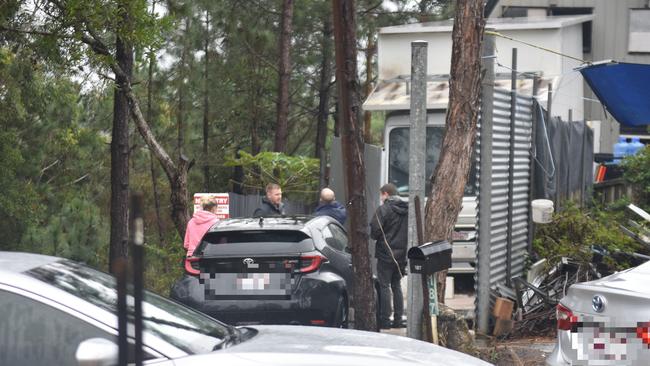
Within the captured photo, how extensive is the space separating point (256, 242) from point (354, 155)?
1393mm

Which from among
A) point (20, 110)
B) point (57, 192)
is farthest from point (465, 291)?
point (57, 192)

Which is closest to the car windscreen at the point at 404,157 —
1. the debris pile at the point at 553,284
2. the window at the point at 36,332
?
the debris pile at the point at 553,284

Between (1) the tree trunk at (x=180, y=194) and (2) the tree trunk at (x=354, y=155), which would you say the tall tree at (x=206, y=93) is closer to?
(1) the tree trunk at (x=180, y=194)

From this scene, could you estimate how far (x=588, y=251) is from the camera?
40.3 ft

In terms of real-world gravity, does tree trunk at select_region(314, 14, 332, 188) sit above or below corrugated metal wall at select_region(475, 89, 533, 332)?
above

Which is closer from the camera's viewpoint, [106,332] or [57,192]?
[106,332]

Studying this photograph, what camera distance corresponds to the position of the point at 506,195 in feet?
42.7

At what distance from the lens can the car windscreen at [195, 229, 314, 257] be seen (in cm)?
1091

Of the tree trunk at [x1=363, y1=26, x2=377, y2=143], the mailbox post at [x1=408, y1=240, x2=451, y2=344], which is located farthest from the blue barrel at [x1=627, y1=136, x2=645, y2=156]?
the mailbox post at [x1=408, y1=240, x2=451, y2=344]

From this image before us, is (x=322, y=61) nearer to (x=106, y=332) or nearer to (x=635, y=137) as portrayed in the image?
(x=635, y=137)

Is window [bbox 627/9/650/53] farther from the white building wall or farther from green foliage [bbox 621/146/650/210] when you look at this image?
green foliage [bbox 621/146/650/210]

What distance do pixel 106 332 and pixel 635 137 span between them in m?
21.3

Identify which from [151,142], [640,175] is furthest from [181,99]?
[640,175]

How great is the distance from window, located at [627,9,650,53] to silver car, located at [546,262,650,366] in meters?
18.4
